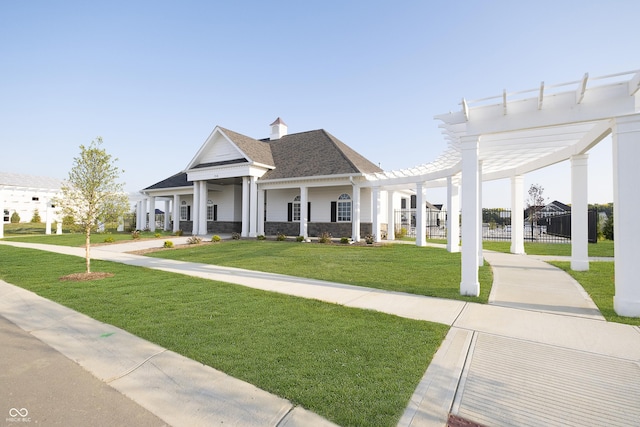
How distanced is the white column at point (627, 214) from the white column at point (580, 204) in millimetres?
3891

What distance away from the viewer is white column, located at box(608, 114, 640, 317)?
5.57m

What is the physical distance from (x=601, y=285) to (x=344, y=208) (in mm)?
14617

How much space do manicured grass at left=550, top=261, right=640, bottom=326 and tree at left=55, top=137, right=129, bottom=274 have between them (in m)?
12.6

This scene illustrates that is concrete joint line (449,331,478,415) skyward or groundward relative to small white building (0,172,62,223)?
groundward

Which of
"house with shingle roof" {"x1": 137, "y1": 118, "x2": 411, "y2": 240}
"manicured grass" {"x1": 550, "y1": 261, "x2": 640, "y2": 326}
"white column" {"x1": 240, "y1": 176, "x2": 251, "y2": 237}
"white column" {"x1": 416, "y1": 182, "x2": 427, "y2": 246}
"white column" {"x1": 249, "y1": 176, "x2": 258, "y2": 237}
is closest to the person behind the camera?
"manicured grass" {"x1": 550, "y1": 261, "x2": 640, "y2": 326}

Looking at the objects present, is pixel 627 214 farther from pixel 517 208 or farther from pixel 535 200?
pixel 535 200

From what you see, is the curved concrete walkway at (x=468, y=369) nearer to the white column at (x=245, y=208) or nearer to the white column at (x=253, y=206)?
the white column at (x=245, y=208)

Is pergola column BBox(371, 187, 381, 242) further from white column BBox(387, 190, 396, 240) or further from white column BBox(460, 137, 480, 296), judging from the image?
white column BBox(460, 137, 480, 296)

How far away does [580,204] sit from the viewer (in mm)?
9203

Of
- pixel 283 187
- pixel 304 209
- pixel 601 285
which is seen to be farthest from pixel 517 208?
pixel 283 187

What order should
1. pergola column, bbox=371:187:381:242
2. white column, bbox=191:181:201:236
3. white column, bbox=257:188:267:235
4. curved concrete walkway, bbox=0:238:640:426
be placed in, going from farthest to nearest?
white column, bbox=191:181:201:236
white column, bbox=257:188:267:235
pergola column, bbox=371:187:381:242
curved concrete walkway, bbox=0:238:640:426

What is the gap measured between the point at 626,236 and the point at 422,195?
431 inches

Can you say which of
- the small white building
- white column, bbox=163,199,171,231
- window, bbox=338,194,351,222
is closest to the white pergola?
window, bbox=338,194,351,222

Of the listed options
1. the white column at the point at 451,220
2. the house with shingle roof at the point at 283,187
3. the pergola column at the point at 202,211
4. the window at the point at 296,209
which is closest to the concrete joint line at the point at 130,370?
the white column at the point at 451,220
